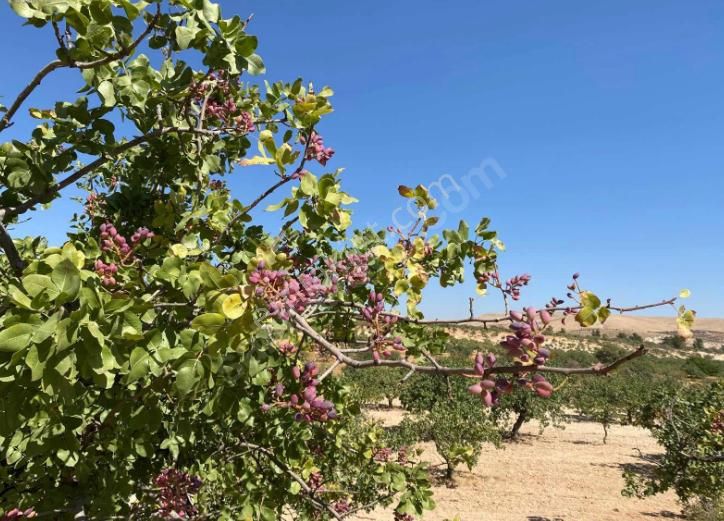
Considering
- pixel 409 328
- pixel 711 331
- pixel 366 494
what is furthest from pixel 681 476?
pixel 711 331

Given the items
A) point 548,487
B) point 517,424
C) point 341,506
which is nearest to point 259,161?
point 341,506

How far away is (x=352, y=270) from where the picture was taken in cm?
229

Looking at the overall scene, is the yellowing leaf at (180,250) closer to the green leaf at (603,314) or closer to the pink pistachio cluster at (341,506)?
the green leaf at (603,314)

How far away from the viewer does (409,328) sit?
3.13 meters

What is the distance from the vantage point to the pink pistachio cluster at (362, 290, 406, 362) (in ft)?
5.38

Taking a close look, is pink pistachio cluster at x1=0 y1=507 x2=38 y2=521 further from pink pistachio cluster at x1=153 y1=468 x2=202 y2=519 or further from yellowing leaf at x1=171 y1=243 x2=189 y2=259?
yellowing leaf at x1=171 y1=243 x2=189 y2=259

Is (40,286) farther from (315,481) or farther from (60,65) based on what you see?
(315,481)

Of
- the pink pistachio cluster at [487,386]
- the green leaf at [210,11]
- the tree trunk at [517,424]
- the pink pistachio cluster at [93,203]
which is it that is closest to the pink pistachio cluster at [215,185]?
the pink pistachio cluster at [93,203]

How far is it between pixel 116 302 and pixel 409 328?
7.06ft

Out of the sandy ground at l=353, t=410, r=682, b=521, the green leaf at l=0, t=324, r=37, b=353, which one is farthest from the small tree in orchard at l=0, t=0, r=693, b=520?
the sandy ground at l=353, t=410, r=682, b=521

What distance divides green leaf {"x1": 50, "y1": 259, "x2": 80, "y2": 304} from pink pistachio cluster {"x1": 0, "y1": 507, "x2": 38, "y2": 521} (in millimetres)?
2123

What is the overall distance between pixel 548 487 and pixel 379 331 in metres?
17.6

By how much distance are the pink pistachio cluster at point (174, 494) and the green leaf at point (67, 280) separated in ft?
8.39

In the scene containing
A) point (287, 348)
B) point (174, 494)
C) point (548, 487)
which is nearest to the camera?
point (287, 348)
